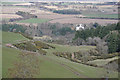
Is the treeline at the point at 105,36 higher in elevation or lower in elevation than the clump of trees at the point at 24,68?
lower

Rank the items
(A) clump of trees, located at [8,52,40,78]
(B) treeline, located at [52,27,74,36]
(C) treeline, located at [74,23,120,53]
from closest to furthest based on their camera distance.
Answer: (A) clump of trees, located at [8,52,40,78] → (C) treeline, located at [74,23,120,53] → (B) treeline, located at [52,27,74,36]

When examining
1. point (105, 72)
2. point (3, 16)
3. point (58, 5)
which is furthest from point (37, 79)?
point (58, 5)

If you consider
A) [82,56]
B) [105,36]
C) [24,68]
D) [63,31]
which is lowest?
[82,56]

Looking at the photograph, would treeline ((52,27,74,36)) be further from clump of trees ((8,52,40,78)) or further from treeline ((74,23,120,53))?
clump of trees ((8,52,40,78))

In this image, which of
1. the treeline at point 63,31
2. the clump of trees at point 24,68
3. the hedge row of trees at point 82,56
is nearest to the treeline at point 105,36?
the hedge row of trees at point 82,56

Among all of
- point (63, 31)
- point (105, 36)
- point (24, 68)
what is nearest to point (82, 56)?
point (105, 36)

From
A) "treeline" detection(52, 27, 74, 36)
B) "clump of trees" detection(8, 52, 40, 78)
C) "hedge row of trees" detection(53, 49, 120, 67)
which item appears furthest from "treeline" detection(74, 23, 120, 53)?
"clump of trees" detection(8, 52, 40, 78)

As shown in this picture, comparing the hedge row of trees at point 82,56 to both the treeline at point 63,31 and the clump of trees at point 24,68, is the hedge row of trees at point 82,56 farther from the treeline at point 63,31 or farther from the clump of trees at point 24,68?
the treeline at point 63,31

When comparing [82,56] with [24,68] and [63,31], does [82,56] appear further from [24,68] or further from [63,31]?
[63,31]

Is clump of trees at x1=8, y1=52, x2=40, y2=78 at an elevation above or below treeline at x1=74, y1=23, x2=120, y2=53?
above
